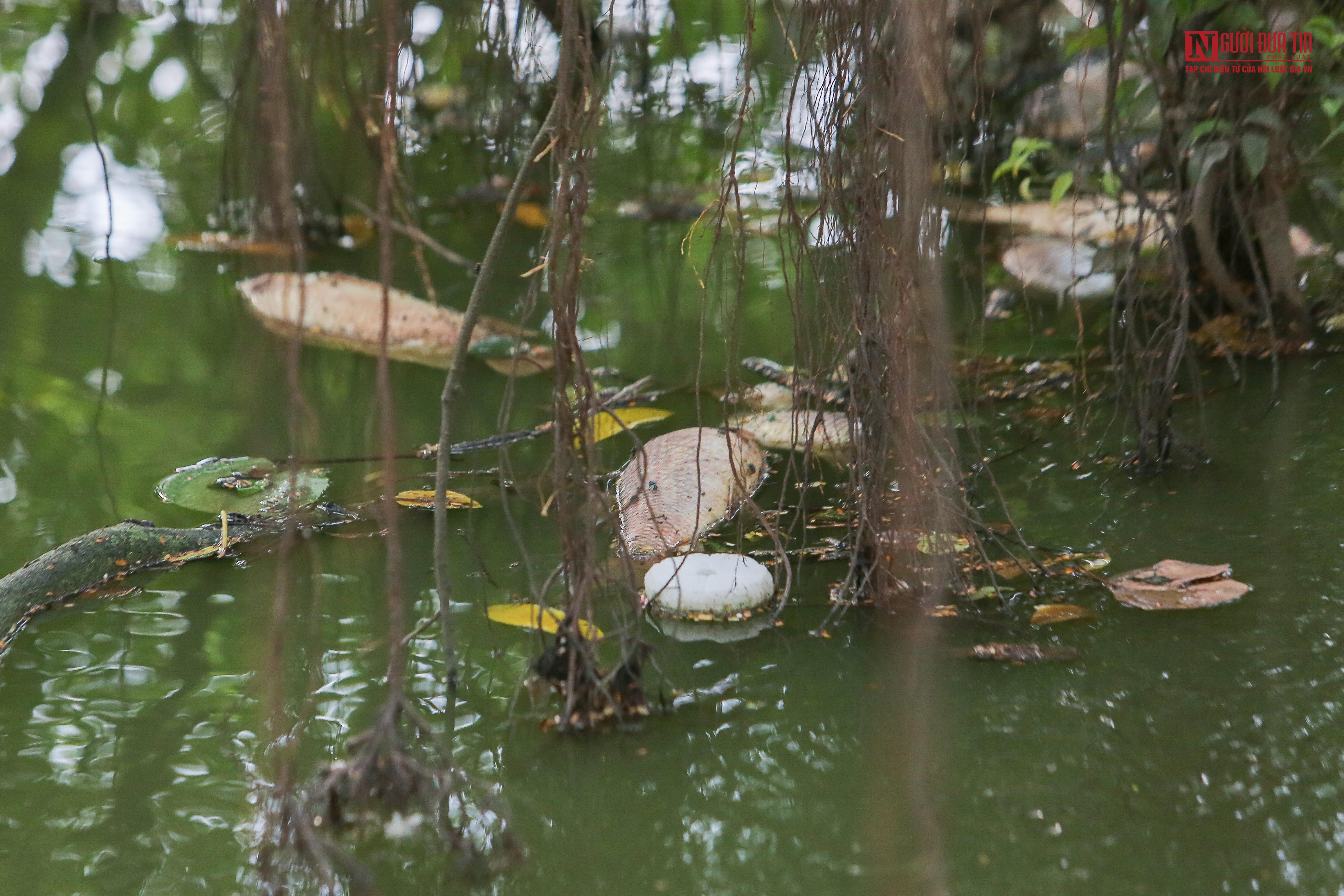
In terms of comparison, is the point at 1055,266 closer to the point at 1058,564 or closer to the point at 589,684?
the point at 1058,564

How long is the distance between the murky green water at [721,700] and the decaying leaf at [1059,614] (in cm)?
3

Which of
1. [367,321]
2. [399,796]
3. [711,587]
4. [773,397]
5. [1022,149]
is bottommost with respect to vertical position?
[399,796]

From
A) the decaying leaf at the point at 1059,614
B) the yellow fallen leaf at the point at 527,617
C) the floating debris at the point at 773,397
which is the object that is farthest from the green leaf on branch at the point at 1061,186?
the yellow fallen leaf at the point at 527,617

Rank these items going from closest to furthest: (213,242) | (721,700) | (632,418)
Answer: (721,700) < (632,418) < (213,242)

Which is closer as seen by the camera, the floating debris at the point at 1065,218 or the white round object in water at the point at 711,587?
the white round object in water at the point at 711,587

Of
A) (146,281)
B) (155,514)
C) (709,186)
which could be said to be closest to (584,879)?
(155,514)

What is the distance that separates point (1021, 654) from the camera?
1845 mm

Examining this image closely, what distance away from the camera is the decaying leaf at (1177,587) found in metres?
1.95

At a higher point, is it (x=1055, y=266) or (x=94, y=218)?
(x=94, y=218)

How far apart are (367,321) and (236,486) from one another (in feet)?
3.43

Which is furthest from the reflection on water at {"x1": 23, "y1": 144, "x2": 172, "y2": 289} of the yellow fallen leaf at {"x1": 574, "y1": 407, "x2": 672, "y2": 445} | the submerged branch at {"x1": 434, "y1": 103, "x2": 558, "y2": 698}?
the submerged branch at {"x1": 434, "y1": 103, "x2": 558, "y2": 698}

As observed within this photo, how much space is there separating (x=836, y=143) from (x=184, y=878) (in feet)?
4.53

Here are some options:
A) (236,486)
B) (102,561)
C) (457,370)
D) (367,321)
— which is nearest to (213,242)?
(367,321)

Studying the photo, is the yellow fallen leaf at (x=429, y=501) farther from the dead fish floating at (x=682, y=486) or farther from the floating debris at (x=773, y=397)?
the floating debris at (x=773, y=397)
